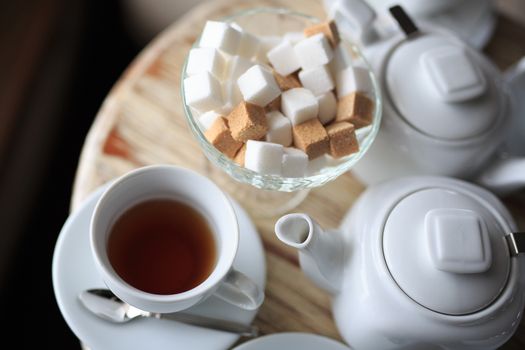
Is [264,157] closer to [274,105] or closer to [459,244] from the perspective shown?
[274,105]

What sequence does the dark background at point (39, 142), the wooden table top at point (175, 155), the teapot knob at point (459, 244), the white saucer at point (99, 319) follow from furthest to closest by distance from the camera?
1. the dark background at point (39, 142)
2. the wooden table top at point (175, 155)
3. the white saucer at point (99, 319)
4. the teapot knob at point (459, 244)

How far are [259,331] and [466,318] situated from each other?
1.03 ft

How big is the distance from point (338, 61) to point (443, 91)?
0.16 m

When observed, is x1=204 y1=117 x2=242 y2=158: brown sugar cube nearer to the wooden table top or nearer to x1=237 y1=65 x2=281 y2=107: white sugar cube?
x1=237 y1=65 x2=281 y2=107: white sugar cube

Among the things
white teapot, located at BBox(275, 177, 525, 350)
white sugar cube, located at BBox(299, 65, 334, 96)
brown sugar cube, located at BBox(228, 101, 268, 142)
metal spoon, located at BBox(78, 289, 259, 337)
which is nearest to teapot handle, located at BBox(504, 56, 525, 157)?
white teapot, located at BBox(275, 177, 525, 350)

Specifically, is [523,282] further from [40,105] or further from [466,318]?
[40,105]

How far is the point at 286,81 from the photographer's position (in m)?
0.77

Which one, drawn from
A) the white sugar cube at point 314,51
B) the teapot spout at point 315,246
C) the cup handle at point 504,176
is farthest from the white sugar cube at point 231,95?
the cup handle at point 504,176

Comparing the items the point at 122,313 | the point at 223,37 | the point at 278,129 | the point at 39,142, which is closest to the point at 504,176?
the point at 278,129

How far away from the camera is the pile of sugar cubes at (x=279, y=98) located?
714 mm

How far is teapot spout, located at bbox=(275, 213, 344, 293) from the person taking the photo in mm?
633

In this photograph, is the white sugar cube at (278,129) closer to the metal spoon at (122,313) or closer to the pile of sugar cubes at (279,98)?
the pile of sugar cubes at (279,98)

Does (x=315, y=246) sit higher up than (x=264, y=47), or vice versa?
(x=264, y=47)

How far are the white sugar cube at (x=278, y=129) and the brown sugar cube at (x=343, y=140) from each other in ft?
0.19
